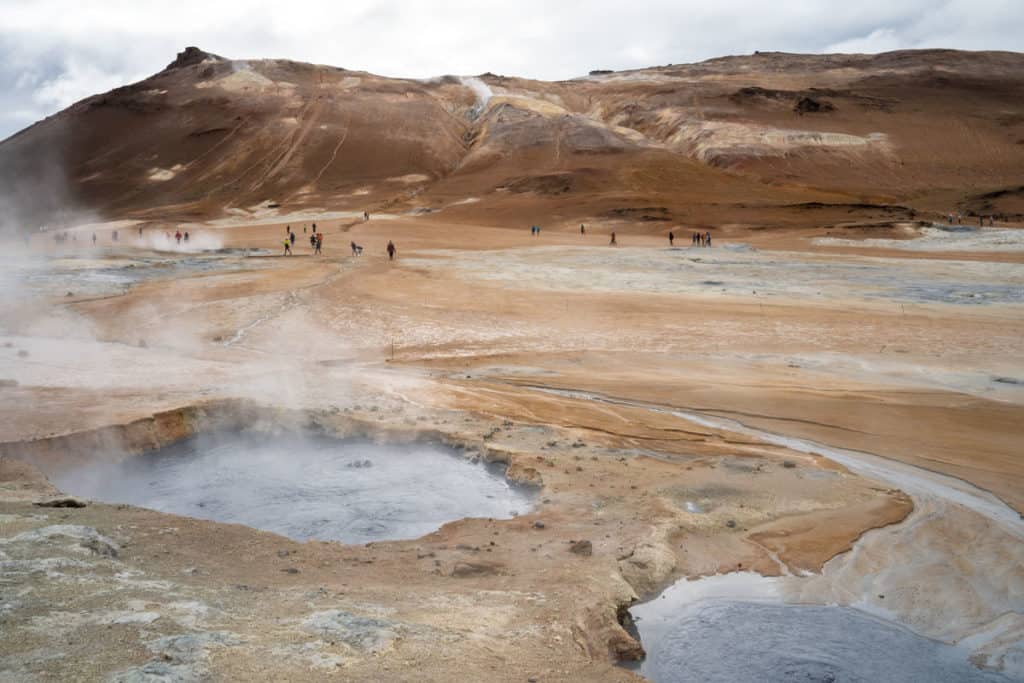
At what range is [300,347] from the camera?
1994 cm

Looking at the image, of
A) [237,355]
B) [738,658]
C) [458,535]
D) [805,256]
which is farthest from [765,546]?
[805,256]

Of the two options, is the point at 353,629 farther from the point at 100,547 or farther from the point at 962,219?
the point at 962,219

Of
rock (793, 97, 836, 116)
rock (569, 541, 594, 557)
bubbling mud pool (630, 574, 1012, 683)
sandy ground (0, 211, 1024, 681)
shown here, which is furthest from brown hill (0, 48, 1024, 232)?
bubbling mud pool (630, 574, 1012, 683)

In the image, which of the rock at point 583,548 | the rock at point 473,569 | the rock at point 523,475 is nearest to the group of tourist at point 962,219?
the rock at point 523,475

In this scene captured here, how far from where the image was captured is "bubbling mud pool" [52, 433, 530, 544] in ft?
33.2

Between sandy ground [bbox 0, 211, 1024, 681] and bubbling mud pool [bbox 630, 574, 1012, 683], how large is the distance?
29 cm

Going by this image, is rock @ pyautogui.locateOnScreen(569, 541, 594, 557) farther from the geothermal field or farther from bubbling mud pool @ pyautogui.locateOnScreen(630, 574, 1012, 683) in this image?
bubbling mud pool @ pyautogui.locateOnScreen(630, 574, 1012, 683)

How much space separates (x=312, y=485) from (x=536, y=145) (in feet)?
260

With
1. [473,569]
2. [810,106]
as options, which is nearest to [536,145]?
[810,106]

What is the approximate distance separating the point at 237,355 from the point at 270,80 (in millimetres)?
96872

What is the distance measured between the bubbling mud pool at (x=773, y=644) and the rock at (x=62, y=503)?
5880mm

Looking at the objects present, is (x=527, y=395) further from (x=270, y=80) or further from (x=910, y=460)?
(x=270, y=80)

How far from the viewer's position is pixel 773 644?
7262 mm

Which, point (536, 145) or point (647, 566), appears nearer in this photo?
point (647, 566)
